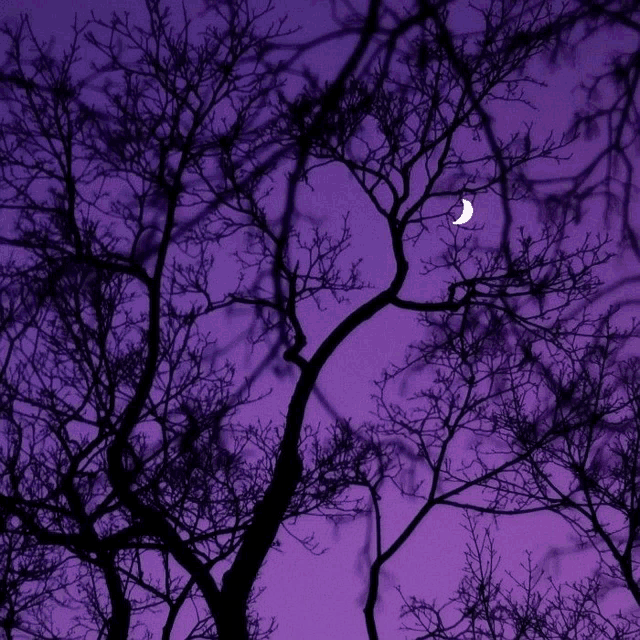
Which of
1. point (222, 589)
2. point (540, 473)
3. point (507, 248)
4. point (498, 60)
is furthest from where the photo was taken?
point (540, 473)

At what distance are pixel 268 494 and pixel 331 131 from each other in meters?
2.31

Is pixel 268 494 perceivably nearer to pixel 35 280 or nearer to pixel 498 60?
pixel 35 280

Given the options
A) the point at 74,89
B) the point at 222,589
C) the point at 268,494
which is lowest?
the point at 222,589

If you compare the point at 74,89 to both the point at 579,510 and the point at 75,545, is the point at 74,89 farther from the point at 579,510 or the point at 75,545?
the point at 579,510

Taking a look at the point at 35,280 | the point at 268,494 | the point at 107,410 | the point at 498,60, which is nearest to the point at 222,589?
the point at 268,494

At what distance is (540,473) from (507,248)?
2668 mm

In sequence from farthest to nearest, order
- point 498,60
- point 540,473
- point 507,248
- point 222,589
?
point 540,473
point 498,60
point 507,248
point 222,589

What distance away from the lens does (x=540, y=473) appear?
8.52m

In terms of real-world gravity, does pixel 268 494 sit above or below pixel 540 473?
below

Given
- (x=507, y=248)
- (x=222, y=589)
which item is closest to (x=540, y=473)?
(x=507, y=248)

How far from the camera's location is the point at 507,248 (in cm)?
654

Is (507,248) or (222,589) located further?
(507,248)

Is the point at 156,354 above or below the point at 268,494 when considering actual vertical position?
above

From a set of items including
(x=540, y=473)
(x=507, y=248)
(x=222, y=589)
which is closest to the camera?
(x=222, y=589)
